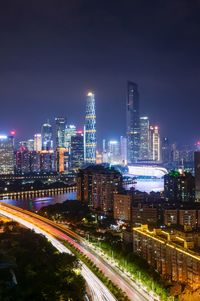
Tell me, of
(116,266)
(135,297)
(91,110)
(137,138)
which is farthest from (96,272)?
(137,138)

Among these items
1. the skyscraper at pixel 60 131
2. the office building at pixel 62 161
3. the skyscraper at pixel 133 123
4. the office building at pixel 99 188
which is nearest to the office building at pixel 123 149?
the skyscraper at pixel 133 123

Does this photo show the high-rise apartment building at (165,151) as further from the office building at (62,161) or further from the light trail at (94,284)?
the light trail at (94,284)

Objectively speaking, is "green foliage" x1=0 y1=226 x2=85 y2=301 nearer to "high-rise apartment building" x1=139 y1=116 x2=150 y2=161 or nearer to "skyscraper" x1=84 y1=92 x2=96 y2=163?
"skyscraper" x1=84 y1=92 x2=96 y2=163

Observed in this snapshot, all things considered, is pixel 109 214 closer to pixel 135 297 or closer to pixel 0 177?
pixel 135 297

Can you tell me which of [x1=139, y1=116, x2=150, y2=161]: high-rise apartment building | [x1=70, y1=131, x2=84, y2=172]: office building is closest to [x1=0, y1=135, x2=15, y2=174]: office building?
[x1=70, y1=131, x2=84, y2=172]: office building

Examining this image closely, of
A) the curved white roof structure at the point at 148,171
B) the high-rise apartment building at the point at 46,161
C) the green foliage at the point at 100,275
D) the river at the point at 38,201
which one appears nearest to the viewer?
the green foliage at the point at 100,275

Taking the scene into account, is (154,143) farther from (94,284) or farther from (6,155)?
(94,284)

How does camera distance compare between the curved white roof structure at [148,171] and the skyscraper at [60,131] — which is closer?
the curved white roof structure at [148,171]
